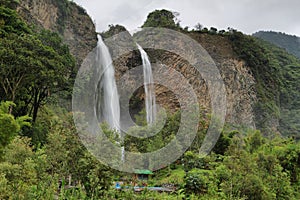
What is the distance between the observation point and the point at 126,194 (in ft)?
25.2

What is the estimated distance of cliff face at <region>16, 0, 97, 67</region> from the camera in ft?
83.1

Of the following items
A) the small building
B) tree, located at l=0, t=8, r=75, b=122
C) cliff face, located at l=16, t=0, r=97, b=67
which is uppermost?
cliff face, located at l=16, t=0, r=97, b=67

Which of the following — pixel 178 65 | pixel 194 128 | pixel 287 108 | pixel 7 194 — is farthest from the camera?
pixel 287 108

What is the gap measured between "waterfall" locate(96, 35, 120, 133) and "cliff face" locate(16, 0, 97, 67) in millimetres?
2591

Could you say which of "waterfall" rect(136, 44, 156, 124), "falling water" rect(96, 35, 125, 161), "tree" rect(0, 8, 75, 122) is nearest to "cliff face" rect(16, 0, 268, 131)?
"waterfall" rect(136, 44, 156, 124)

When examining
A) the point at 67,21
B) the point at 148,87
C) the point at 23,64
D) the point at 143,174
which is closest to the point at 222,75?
the point at 148,87

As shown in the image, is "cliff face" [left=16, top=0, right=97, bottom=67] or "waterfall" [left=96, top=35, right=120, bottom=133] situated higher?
"cliff face" [left=16, top=0, right=97, bottom=67]

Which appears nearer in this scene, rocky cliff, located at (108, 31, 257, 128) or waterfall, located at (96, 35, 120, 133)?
waterfall, located at (96, 35, 120, 133)

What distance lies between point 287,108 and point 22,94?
31788 mm

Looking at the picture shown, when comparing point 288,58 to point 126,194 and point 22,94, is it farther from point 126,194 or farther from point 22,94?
point 126,194

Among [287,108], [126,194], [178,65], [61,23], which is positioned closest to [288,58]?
[287,108]

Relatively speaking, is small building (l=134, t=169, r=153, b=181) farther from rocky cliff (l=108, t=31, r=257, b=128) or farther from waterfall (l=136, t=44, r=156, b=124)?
waterfall (l=136, t=44, r=156, b=124)

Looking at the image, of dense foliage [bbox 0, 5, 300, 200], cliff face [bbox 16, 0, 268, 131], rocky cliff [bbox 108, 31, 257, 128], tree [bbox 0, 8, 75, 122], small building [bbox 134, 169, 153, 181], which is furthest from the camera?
rocky cliff [bbox 108, 31, 257, 128]

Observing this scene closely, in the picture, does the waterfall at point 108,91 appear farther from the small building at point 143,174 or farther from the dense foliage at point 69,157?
the small building at point 143,174
